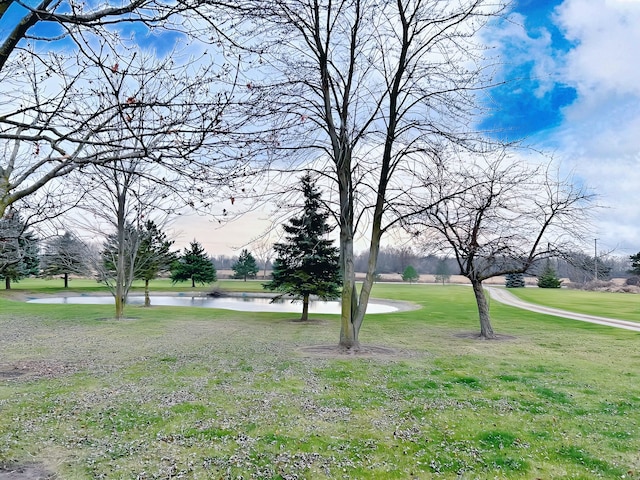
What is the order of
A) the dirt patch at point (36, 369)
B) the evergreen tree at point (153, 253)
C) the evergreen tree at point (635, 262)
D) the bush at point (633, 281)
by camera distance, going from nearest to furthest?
the dirt patch at point (36, 369) < the evergreen tree at point (153, 253) < the evergreen tree at point (635, 262) < the bush at point (633, 281)

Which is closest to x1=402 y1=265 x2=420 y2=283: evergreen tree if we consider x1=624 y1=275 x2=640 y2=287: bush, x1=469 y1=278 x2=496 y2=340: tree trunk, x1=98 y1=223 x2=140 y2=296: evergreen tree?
x1=624 y1=275 x2=640 y2=287: bush

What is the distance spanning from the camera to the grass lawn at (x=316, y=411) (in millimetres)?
4301

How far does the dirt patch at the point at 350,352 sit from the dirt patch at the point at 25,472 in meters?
6.67

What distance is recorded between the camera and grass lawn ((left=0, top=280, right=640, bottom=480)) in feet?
14.1

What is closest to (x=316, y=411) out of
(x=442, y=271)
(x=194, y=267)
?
(x=194, y=267)

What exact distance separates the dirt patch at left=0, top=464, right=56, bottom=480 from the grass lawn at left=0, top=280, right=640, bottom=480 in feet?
0.27

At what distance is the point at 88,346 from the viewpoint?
456 inches

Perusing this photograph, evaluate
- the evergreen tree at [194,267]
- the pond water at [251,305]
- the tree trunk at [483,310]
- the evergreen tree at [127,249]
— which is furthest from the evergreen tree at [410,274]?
the tree trunk at [483,310]

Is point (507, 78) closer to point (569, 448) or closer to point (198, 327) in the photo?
point (569, 448)

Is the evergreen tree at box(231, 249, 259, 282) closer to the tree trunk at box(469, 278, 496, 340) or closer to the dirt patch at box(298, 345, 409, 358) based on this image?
the tree trunk at box(469, 278, 496, 340)

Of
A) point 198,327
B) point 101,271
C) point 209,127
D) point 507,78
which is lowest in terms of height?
point 198,327

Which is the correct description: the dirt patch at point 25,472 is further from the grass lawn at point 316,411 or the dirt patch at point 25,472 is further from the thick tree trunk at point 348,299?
the thick tree trunk at point 348,299

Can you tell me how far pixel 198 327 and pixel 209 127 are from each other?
571 inches

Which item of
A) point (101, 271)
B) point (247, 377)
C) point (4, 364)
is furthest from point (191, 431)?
point (101, 271)
